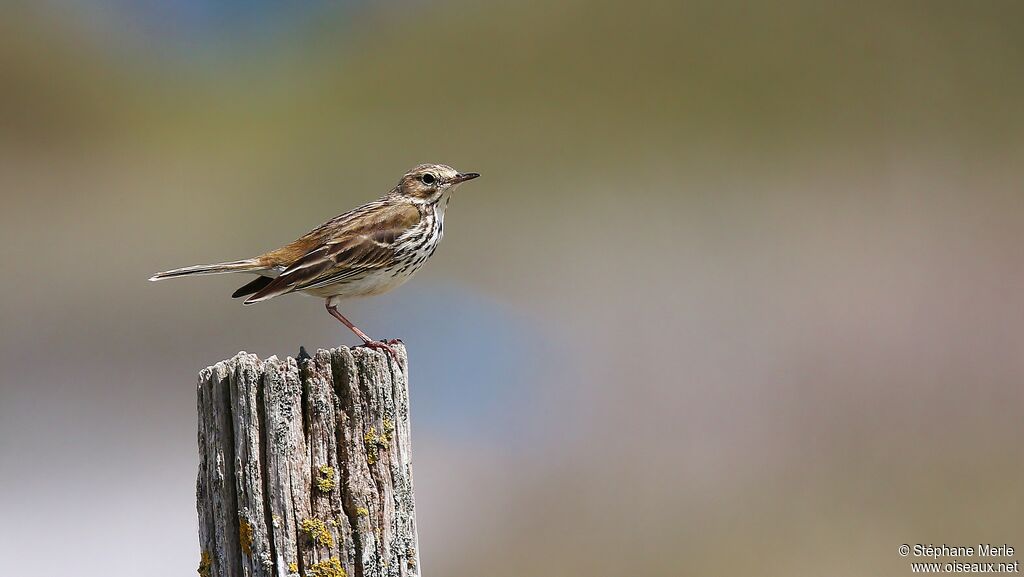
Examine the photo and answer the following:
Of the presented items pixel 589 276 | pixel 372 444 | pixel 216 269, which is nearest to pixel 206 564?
pixel 372 444

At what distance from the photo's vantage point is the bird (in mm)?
7367

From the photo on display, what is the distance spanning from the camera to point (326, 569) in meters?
4.73

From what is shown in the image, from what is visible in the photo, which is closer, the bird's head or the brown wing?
the brown wing

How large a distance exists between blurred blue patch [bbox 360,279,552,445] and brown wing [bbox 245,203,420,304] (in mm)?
5927

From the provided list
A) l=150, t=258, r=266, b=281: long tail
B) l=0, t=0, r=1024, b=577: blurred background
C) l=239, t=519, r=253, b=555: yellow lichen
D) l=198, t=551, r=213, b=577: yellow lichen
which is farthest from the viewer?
l=0, t=0, r=1024, b=577: blurred background

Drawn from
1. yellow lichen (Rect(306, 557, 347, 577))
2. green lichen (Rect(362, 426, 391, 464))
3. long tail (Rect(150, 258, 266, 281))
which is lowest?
yellow lichen (Rect(306, 557, 347, 577))

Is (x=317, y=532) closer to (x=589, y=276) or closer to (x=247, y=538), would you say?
(x=247, y=538)

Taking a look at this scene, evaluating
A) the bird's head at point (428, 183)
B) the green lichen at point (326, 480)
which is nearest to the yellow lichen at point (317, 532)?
the green lichen at point (326, 480)

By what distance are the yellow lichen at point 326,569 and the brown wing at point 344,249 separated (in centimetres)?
270

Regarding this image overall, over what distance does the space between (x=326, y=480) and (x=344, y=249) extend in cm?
295

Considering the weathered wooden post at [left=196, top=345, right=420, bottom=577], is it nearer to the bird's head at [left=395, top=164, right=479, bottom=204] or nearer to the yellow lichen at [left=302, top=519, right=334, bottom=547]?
the yellow lichen at [left=302, top=519, right=334, bottom=547]

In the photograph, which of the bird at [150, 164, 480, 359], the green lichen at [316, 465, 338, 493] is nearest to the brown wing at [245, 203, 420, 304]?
the bird at [150, 164, 480, 359]

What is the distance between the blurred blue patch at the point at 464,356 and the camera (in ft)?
45.9

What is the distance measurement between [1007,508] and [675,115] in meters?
18.4
